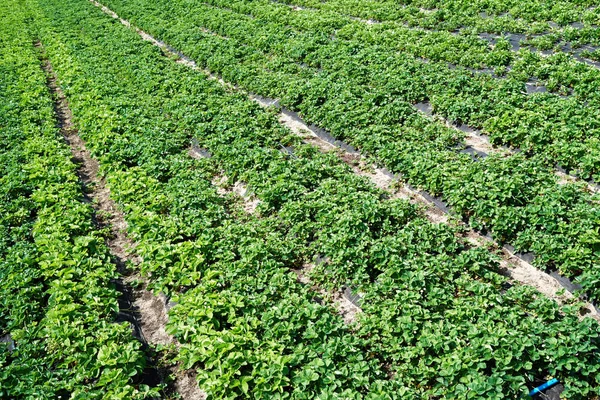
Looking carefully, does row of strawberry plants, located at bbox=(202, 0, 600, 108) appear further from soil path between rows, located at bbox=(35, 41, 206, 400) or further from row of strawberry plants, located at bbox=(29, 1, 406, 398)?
soil path between rows, located at bbox=(35, 41, 206, 400)

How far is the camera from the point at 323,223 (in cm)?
779

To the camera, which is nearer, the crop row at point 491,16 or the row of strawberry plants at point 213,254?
the row of strawberry plants at point 213,254

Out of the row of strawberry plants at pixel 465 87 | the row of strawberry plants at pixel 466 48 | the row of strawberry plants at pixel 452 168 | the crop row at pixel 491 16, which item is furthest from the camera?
the crop row at pixel 491 16

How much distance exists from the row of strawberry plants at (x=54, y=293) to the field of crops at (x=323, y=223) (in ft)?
0.12

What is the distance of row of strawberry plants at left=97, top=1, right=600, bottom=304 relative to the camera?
6766 millimetres

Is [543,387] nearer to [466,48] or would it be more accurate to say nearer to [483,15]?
[466,48]

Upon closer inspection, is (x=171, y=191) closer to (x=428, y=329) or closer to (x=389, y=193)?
(x=389, y=193)

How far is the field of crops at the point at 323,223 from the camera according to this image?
553 cm

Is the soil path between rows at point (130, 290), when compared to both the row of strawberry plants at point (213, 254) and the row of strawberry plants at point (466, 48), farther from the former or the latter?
the row of strawberry plants at point (466, 48)

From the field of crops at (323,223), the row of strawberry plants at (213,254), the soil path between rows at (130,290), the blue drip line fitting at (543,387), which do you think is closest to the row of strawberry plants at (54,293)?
the field of crops at (323,223)

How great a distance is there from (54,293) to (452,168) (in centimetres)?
679

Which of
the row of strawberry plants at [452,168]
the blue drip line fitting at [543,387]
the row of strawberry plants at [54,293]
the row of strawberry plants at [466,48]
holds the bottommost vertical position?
the row of strawberry plants at [54,293]

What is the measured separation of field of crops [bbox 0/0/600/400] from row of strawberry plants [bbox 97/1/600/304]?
0.15ft

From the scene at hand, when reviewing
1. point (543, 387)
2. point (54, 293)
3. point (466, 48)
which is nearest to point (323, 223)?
point (543, 387)
